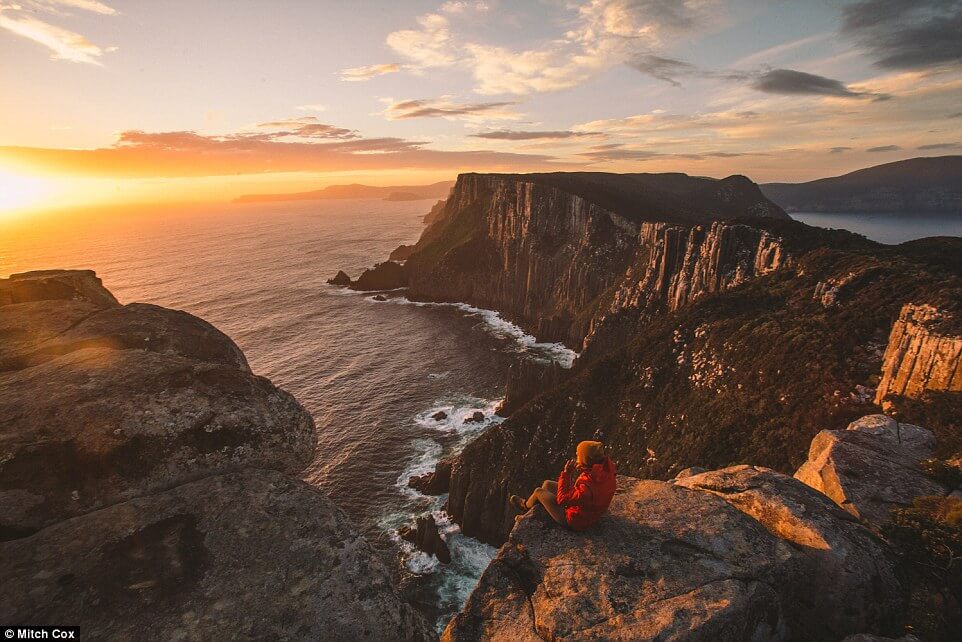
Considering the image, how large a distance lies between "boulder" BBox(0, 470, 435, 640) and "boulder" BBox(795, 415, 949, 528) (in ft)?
42.4

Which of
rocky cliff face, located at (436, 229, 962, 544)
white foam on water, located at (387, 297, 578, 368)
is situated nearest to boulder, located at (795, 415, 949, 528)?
rocky cliff face, located at (436, 229, 962, 544)

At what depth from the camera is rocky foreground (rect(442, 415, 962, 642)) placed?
7.91m

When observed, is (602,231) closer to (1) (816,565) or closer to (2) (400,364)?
(2) (400,364)

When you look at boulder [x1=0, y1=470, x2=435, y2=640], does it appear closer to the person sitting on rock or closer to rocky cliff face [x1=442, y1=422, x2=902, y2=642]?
rocky cliff face [x1=442, y1=422, x2=902, y2=642]

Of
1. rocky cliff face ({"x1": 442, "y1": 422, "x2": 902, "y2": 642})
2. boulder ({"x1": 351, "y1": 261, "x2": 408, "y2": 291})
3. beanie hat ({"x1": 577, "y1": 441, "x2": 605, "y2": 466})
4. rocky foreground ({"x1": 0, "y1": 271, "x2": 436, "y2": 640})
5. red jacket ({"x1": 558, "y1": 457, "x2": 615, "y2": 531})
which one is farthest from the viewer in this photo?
boulder ({"x1": 351, "y1": 261, "x2": 408, "y2": 291})

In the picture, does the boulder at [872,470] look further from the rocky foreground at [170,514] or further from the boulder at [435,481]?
the boulder at [435,481]

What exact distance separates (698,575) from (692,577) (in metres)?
0.14

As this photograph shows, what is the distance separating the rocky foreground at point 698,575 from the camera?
311 inches

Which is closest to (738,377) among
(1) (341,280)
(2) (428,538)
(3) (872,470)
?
(3) (872,470)

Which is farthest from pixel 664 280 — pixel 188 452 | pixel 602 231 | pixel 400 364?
pixel 188 452

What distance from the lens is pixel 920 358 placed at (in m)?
24.9

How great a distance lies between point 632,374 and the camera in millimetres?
49188

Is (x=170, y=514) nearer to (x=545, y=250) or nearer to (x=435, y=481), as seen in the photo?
(x=435, y=481)

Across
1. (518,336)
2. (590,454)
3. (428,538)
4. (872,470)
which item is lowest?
(428,538)
